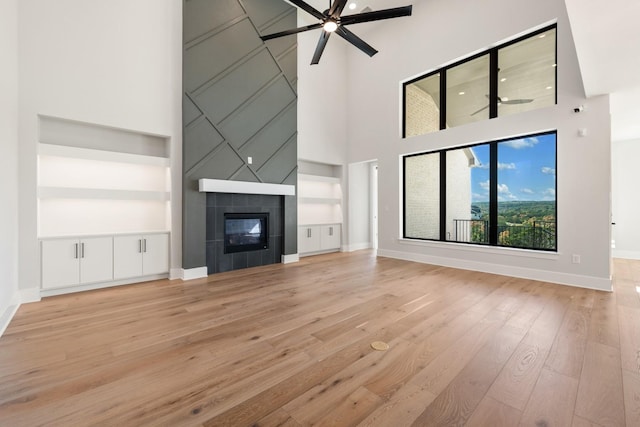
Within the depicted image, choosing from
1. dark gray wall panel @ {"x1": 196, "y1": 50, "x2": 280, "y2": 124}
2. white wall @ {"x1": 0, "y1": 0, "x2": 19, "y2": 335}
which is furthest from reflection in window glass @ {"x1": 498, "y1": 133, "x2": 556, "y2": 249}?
white wall @ {"x1": 0, "y1": 0, "x2": 19, "y2": 335}

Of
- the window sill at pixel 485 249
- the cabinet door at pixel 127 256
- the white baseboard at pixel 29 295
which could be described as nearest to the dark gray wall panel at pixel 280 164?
the cabinet door at pixel 127 256

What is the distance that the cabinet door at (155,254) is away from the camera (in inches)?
169

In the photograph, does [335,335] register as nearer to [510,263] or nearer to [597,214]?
[510,263]

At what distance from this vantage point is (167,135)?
451 centimetres

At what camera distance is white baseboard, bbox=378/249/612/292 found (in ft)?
12.8

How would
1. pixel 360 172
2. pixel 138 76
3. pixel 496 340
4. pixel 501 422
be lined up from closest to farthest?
pixel 501 422, pixel 496 340, pixel 138 76, pixel 360 172

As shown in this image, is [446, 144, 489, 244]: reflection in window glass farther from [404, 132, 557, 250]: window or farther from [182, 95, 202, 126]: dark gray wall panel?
[182, 95, 202, 126]: dark gray wall panel

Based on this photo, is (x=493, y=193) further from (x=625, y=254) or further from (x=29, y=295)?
(x=29, y=295)

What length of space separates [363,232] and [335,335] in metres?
5.74

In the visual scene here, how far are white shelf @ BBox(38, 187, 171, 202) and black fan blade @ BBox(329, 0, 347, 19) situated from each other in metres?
3.66

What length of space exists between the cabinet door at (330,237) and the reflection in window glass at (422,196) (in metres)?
1.81

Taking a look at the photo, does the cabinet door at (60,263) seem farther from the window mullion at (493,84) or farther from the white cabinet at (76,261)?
the window mullion at (493,84)

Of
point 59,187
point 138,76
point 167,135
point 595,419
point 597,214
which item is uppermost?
point 138,76

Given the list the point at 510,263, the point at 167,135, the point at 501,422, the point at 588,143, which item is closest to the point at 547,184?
the point at 588,143
